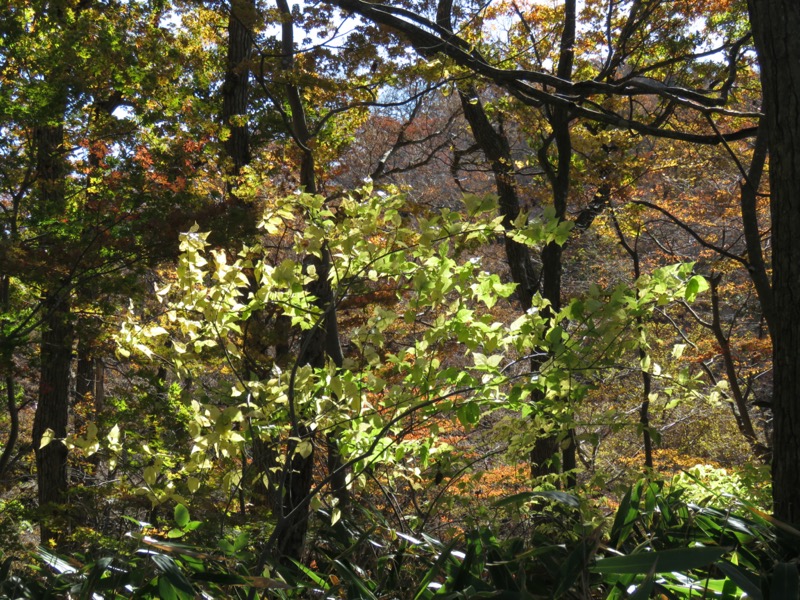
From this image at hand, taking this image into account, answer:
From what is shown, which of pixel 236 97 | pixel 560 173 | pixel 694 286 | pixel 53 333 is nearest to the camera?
pixel 694 286

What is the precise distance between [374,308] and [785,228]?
1.43 metres

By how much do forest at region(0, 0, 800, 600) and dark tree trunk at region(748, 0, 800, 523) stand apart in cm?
1

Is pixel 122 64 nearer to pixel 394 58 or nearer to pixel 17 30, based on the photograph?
pixel 17 30

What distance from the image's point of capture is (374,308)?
2520 mm

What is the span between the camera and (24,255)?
20.7 ft

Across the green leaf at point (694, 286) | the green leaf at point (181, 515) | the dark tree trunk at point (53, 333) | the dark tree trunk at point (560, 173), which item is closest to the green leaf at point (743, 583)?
the green leaf at point (694, 286)

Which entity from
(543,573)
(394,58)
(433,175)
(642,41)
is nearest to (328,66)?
(394,58)

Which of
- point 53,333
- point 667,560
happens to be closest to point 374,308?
point 667,560

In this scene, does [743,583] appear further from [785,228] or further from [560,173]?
[560,173]

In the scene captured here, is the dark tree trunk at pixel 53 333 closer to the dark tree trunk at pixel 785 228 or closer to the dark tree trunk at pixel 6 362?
the dark tree trunk at pixel 6 362

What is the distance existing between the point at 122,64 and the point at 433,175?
472 inches

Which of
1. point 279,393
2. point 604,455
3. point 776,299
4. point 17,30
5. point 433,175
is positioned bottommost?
point 604,455

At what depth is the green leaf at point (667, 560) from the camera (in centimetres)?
151

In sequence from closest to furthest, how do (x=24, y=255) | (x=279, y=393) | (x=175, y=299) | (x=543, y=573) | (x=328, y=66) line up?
(x=543, y=573), (x=279, y=393), (x=175, y=299), (x=328, y=66), (x=24, y=255)
